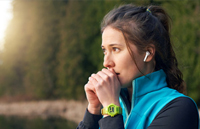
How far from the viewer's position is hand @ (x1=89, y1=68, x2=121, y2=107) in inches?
57.7

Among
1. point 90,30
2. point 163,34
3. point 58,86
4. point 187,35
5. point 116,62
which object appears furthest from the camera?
point 58,86

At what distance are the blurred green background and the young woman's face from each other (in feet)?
35.9

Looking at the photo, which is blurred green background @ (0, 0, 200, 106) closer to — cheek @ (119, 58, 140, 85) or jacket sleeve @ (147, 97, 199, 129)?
cheek @ (119, 58, 140, 85)

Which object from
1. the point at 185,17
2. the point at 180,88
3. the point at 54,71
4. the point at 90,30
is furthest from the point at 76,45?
the point at 180,88

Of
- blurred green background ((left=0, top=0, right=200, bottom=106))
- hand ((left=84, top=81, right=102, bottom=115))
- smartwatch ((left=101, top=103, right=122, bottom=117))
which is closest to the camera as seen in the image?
smartwatch ((left=101, top=103, right=122, bottom=117))

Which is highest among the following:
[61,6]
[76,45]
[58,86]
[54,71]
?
[61,6]

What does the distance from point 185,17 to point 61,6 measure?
1271 cm

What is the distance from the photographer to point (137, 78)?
1521 millimetres

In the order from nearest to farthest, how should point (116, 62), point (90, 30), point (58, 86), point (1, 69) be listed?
point (116, 62)
point (90, 30)
point (58, 86)
point (1, 69)

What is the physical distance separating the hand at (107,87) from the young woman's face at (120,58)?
54 millimetres

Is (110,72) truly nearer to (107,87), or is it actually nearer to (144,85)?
(107,87)

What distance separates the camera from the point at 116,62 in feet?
5.07

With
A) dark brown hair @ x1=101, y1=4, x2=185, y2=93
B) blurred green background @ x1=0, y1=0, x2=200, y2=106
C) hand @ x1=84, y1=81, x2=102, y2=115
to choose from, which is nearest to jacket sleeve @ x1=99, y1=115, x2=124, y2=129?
hand @ x1=84, y1=81, x2=102, y2=115

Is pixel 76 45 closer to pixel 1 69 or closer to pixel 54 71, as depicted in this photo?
pixel 54 71
